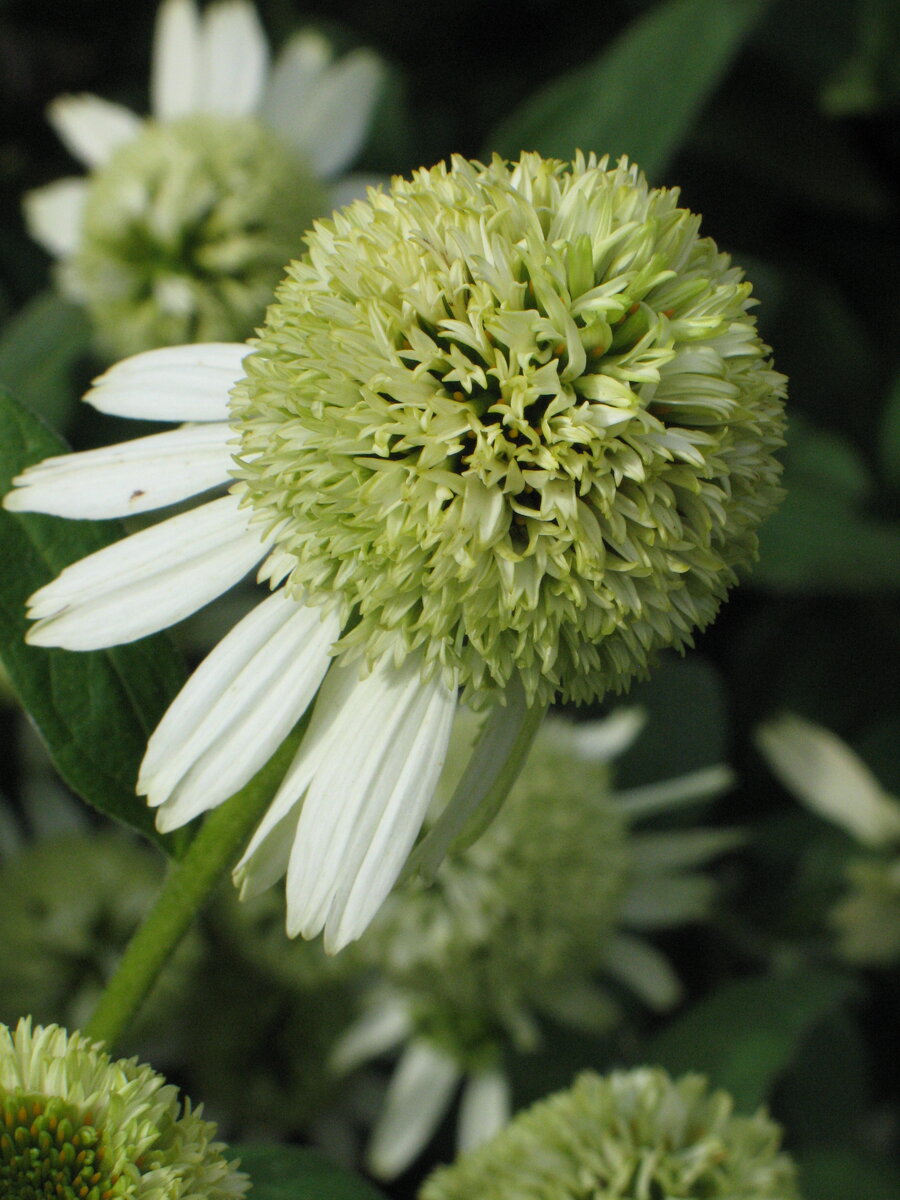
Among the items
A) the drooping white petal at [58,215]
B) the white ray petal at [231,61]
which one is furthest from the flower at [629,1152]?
the white ray petal at [231,61]

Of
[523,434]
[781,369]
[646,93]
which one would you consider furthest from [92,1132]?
[781,369]

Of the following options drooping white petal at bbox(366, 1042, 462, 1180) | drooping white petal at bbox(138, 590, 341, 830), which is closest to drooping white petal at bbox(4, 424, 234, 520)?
drooping white petal at bbox(138, 590, 341, 830)

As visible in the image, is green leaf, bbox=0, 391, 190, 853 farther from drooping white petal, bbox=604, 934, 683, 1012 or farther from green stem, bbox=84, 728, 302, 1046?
drooping white petal, bbox=604, 934, 683, 1012

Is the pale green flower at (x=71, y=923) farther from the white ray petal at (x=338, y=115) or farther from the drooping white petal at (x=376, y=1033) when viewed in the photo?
Result: the white ray petal at (x=338, y=115)

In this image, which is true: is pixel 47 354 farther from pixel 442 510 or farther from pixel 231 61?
pixel 442 510

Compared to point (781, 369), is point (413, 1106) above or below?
below

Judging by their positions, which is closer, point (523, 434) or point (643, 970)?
point (523, 434)

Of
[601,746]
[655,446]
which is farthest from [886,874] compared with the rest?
[655,446]
